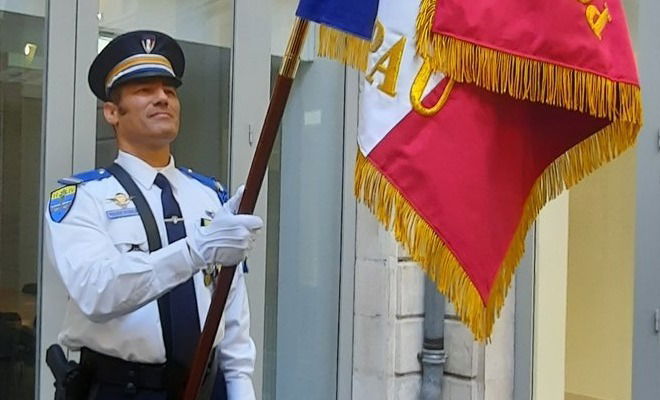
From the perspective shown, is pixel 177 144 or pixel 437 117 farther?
pixel 177 144

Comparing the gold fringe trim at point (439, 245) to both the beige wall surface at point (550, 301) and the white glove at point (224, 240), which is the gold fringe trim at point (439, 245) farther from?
the beige wall surface at point (550, 301)

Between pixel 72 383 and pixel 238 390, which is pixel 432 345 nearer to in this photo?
pixel 238 390

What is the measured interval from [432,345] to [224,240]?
2.05m

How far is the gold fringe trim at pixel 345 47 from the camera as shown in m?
1.92

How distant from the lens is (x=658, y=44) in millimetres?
3627

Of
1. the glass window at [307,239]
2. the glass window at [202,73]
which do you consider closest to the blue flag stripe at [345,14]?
the glass window at [202,73]

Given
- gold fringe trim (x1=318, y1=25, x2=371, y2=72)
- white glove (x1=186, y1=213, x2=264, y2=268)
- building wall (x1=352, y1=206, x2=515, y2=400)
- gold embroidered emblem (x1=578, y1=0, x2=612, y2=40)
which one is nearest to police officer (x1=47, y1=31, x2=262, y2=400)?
white glove (x1=186, y1=213, x2=264, y2=268)

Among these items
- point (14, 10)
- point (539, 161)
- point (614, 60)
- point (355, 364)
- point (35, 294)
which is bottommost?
point (355, 364)

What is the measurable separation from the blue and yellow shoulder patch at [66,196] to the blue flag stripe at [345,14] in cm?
68

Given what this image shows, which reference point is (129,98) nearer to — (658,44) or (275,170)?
(275,170)

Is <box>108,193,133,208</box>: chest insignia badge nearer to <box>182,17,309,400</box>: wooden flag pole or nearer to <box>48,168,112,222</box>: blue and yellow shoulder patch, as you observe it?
<box>48,168,112,222</box>: blue and yellow shoulder patch

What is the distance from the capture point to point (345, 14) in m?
1.88

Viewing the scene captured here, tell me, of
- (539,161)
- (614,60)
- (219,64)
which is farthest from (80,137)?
(614,60)

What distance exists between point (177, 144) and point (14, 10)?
2.34 ft
